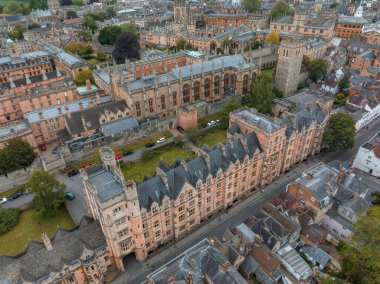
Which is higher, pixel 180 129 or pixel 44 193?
pixel 44 193

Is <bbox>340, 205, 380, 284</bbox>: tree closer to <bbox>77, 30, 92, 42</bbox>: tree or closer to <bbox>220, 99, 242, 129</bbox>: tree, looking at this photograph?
<bbox>220, 99, 242, 129</bbox>: tree

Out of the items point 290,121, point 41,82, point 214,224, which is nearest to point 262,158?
point 290,121

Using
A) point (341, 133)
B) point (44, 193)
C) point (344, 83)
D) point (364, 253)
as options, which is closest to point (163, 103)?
point (44, 193)

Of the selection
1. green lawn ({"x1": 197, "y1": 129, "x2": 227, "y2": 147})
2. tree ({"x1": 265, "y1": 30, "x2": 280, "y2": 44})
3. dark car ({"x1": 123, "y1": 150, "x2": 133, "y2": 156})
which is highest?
tree ({"x1": 265, "y1": 30, "x2": 280, "y2": 44})

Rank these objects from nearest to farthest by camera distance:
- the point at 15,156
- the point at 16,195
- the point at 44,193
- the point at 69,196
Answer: the point at 44,193, the point at 69,196, the point at 16,195, the point at 15,156

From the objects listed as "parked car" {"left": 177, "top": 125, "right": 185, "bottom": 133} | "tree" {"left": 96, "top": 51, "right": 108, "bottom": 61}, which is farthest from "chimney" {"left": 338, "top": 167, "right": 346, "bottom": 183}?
"tree" {"left": 96, "top": 51, "right": 108, "bottom": 61}

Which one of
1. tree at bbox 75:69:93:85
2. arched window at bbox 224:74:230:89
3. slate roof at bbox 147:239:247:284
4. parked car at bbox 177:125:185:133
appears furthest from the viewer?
tree at bbox 75:69:93:85

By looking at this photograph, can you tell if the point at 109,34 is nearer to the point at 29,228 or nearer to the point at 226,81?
the point at 226,81

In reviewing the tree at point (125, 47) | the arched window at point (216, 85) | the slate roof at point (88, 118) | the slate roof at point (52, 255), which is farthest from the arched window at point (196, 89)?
the slate roof at point (52, 255)
